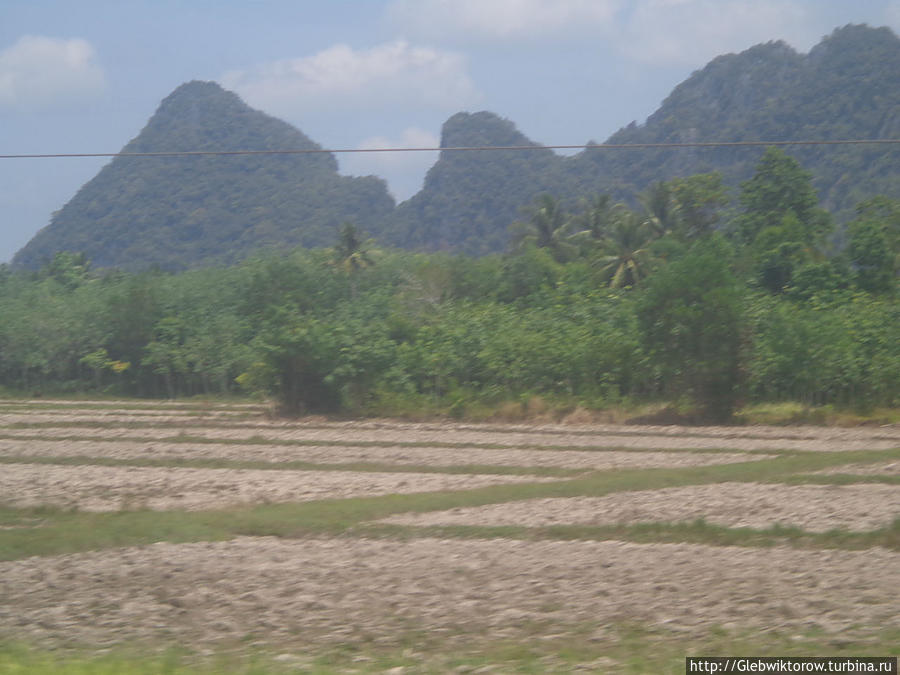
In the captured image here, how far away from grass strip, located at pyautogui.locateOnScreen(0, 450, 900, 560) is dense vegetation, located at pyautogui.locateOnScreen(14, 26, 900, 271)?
233ft

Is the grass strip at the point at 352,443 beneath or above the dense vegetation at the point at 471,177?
beneath

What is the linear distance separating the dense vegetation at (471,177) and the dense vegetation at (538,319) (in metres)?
33.7

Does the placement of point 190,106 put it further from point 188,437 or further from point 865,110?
point 188,437

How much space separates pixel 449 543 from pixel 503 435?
592 inches

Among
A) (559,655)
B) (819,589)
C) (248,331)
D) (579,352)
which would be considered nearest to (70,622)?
(559,655)

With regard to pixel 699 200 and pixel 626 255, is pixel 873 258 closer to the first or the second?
pixel 626 255

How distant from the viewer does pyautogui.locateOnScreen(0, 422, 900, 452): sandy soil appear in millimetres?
23953

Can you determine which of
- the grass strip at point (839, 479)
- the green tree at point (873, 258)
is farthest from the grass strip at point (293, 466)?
the green tree at point (873, 258)

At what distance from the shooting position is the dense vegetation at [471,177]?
91750 mm

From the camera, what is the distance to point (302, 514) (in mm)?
14727

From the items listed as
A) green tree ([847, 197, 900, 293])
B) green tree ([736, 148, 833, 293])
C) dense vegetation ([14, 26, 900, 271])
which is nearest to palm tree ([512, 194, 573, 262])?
green tree ([736, 148, 833, 293])

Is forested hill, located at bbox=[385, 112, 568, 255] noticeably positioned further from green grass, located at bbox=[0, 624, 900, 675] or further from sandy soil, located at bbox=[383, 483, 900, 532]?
green grass, located at bbox=[0, 624, 900, 675]

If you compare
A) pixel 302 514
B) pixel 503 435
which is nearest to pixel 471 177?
pixel 503 435

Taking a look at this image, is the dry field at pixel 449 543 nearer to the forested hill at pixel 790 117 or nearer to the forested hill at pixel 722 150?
the forested hill at pixel 790 117
